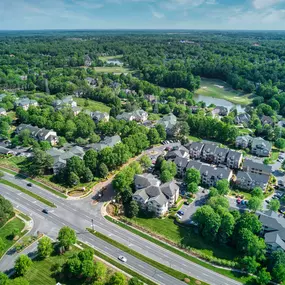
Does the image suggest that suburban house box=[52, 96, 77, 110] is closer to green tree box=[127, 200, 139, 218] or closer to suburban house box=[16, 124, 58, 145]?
suburban house box=[16, 124, 58, 145]

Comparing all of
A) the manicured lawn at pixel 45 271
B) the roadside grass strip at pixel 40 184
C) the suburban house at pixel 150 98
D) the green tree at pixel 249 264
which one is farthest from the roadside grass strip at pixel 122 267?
the suburban house at pixel 150 98

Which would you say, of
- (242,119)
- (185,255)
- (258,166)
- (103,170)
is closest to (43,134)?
(103,170)

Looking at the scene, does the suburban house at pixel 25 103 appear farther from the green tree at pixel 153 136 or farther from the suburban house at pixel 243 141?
the suburban house at pixel 243 141

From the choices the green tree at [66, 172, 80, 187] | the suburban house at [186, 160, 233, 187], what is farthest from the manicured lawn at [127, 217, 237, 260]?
the green tree at [66, 172, 80, 187]

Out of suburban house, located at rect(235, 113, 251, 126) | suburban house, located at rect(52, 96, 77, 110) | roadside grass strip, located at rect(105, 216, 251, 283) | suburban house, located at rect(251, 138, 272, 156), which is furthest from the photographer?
suburban house, located at rect(52, 96, 77, 110)

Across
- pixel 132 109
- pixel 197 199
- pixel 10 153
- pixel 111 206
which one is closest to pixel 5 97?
pixel 10 153
